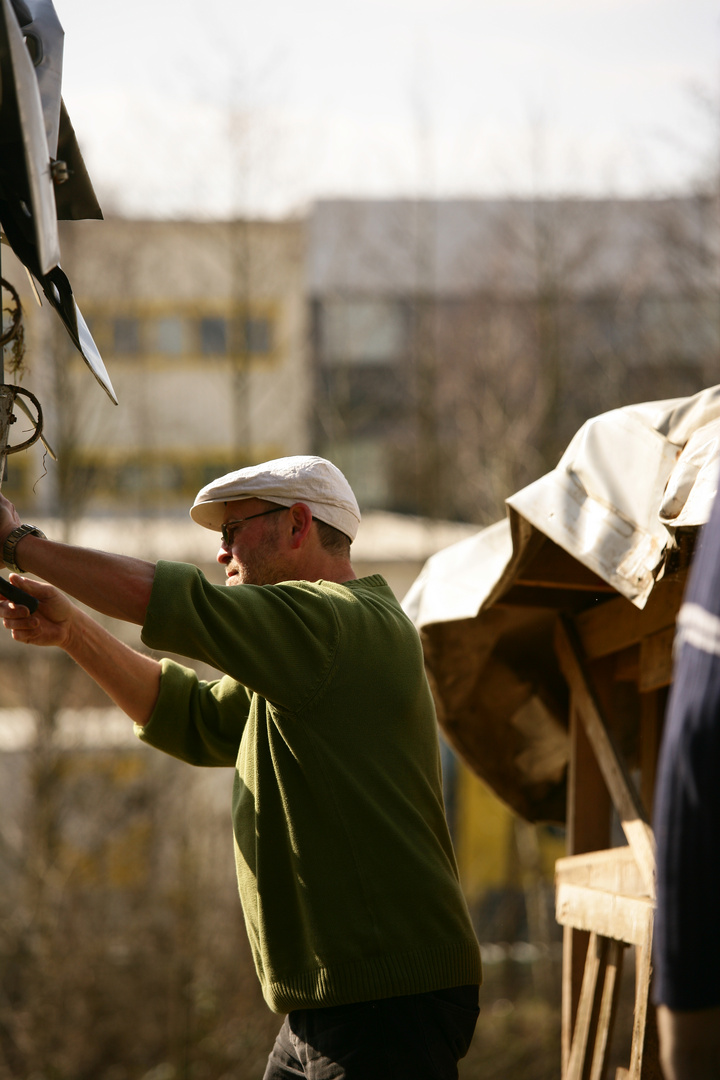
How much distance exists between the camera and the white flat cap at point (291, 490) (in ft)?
9.48

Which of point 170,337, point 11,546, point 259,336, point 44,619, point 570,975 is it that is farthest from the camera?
point 170,337

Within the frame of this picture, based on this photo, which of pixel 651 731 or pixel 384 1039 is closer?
pixel 384 1039

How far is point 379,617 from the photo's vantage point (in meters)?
2.73

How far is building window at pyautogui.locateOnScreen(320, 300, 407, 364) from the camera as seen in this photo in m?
17.8

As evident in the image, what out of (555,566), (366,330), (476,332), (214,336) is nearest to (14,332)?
(555,566)

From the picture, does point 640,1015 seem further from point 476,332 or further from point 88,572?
point 476,332

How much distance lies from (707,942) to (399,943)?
49.2 inches

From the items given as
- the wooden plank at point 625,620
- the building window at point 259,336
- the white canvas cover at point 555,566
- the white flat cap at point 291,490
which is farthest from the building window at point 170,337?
the white flat cap at point 291,490

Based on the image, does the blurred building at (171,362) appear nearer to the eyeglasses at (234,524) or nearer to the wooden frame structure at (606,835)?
the wooden frame structure at (606,835)

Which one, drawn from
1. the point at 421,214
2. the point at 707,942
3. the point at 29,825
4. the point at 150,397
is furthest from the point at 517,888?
the point at 707,942

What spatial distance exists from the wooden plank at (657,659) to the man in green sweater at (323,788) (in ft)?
4.57

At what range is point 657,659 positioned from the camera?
4.02 metres

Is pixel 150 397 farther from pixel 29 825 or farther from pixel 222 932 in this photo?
pixel 222 932

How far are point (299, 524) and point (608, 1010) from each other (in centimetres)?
231
